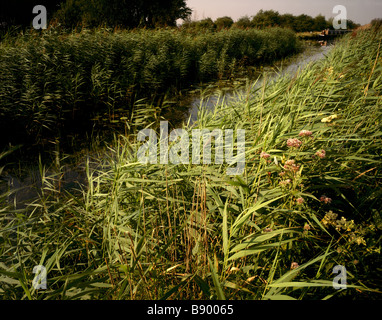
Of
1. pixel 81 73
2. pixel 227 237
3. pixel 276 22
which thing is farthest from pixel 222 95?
pixel 276 22

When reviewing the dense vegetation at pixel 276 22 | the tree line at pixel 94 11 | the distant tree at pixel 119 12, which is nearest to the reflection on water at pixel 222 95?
the distant tree at pixel 119 12

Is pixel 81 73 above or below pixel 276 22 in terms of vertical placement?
below

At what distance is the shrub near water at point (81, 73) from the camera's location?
4.18m

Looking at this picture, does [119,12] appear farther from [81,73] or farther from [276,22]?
[276,22]

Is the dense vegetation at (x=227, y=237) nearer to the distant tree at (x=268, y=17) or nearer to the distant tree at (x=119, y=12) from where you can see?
the distant tree at (x=119, y=12)

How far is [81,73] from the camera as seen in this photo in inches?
196

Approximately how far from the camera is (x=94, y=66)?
5262 mm

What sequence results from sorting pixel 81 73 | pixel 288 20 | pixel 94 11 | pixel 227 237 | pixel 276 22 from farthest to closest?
1. pixel 288 20
2. pixel 276 22
3. pixel 94 11
4. pixel 81 73
5. pixel 227 237

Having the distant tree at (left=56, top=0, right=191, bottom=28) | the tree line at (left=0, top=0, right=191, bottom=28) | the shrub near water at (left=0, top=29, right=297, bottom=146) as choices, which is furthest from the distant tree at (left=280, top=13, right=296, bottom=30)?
the shrub near water at (left=0, top=29, right=297, bottom=146)

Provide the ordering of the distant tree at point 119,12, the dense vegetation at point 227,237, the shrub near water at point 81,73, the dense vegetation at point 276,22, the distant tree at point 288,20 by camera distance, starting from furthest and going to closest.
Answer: the distant tree at point 288,20, the dense vegetation at point 276,22, the distant tree at point 119,12, the shrub near water at point 81,73, the dense vegetation at point 227,237

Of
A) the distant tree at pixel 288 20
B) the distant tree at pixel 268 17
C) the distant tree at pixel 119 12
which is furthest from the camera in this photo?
the distant tree at pixel 288 20

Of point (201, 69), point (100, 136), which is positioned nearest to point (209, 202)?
point (100, 136)
